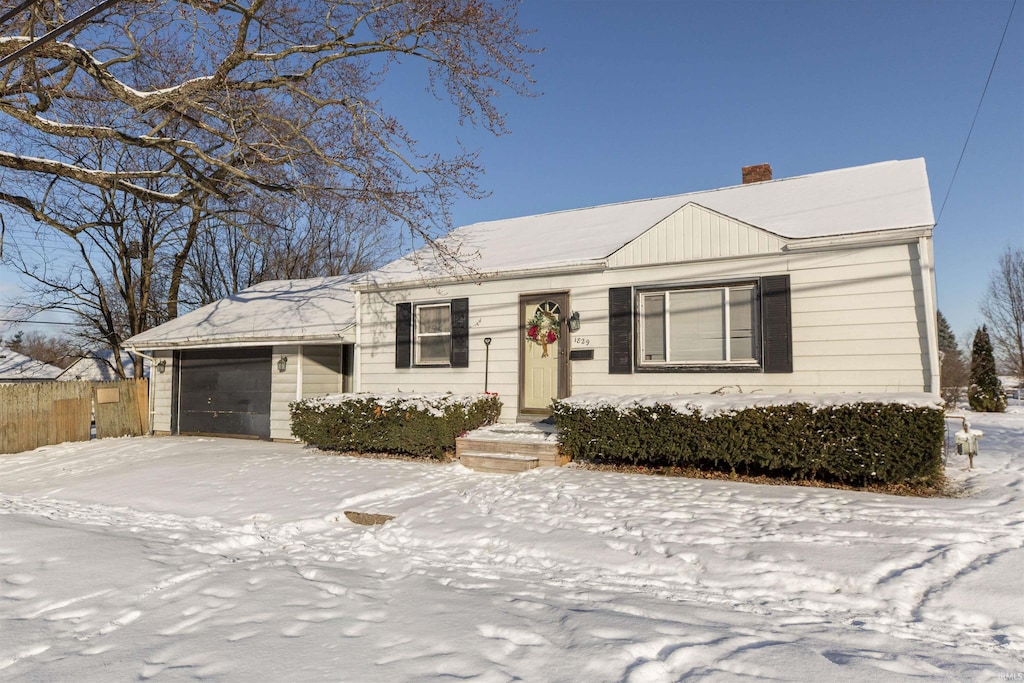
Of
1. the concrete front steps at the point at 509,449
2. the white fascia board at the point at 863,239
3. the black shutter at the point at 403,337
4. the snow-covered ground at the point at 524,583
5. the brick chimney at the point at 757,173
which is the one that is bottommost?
the snow-covered ground at the point at 524,583

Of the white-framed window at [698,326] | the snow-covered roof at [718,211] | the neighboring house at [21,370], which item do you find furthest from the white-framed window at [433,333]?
the neighboring house at [21,370]

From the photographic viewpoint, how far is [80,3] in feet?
32.9

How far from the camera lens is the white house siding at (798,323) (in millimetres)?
8211

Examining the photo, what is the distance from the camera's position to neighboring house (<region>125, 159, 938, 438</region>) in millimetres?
8445

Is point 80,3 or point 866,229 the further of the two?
point 80,3

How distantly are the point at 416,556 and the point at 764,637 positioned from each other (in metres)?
3.15

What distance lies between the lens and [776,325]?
8953mm

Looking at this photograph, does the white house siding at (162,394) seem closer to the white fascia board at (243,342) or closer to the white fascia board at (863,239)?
the white fascia board at (243,342)

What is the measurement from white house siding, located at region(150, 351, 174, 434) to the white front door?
400 inches

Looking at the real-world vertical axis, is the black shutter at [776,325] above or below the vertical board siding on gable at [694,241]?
below

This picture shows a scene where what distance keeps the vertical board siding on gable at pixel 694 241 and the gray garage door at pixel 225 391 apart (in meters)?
8.79

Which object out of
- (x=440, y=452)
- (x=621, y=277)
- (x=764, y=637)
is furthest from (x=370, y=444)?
(x=764, y=637)

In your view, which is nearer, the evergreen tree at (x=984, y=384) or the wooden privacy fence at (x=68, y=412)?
the wooden privacy fence at (x=68, y=412)

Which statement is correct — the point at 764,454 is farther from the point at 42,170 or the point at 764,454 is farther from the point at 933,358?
the point at 42,170
